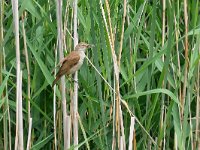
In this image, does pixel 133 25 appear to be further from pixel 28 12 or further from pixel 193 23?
pixel 28 12

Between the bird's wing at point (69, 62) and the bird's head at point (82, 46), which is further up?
the bird's head at point (82, 46)

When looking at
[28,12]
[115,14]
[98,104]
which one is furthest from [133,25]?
[28,12]

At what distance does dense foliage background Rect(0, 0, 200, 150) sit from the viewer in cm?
265

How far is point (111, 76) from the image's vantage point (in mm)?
2873

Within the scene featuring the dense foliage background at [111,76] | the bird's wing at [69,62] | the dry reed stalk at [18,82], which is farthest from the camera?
the dense foliage background at [111,76]

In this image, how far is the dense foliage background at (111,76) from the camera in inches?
104

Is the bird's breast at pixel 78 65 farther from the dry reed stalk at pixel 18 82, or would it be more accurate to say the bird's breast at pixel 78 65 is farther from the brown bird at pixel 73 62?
the dry reed stalk at pixel 18 82

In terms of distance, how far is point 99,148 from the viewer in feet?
9.35

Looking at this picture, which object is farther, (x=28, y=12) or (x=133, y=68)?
(x=28, y=12)

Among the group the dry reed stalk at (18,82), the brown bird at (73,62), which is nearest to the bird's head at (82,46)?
the brown bird at (73,62)

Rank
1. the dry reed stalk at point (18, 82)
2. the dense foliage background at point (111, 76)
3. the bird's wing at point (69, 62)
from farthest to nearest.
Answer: the dense foliage background at point (111, 76)
the bird's wing at point (69, 62)
the dry reed stalk at point (18, 82)

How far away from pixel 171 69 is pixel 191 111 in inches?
10.8

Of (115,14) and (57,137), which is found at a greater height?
(115,14)

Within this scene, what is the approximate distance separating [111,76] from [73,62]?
1.18 feet
